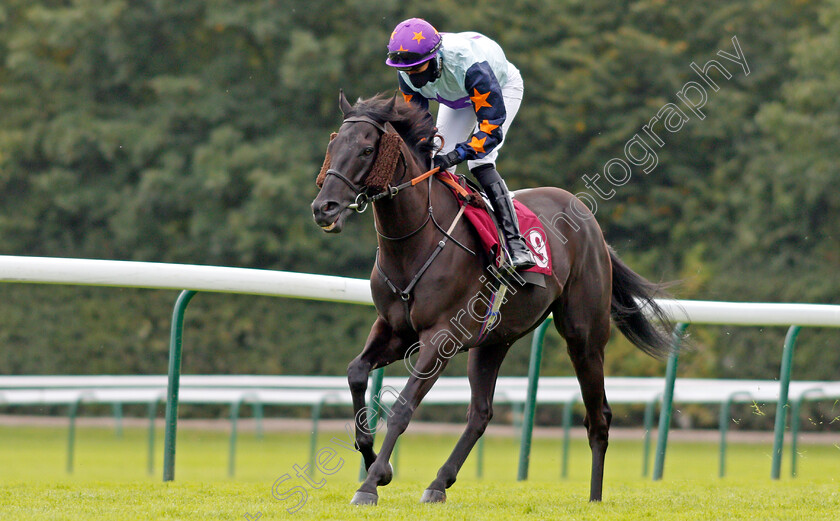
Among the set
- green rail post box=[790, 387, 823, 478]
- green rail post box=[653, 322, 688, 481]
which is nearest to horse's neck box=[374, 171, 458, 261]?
green rail post box=[653, 322, 688, 481]

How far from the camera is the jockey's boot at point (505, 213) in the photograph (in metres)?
4.80

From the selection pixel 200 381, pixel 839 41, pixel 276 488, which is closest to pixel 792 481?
pixel 276 488

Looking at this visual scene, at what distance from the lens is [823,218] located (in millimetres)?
16953

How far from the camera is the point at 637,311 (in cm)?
575

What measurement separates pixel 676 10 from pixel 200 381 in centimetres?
1108

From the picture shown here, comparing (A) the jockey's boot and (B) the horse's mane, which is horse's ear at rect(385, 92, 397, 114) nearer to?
(B) the horse's mane

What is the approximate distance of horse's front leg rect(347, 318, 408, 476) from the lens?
4.47 metres

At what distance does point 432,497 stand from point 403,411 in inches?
20.1

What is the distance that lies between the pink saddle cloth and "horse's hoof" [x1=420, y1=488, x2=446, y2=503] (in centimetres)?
103

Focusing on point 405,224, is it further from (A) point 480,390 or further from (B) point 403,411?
(A) point 480,390

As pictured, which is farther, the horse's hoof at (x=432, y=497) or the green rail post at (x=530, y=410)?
the green rail post at (x=530, y=410)

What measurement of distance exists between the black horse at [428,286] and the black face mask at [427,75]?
0.21 meters

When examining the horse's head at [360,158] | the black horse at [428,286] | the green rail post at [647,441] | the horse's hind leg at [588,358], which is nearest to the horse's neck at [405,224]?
the black horse at [428,286]

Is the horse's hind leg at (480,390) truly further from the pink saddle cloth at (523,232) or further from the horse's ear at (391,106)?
the horse's ear at (391,106)
